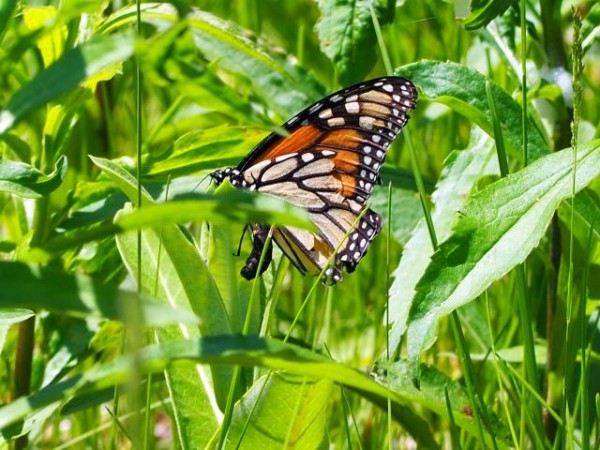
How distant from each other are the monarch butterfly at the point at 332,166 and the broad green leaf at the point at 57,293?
132cm

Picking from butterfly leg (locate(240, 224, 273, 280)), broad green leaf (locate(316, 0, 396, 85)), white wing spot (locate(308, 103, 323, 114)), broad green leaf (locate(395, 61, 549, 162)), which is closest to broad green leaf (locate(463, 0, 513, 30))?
broad green leaf (locate(395, 61, 549, 162))

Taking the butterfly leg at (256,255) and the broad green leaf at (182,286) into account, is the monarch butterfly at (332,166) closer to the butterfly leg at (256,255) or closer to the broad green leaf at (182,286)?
the butterfly leg at (256,255)

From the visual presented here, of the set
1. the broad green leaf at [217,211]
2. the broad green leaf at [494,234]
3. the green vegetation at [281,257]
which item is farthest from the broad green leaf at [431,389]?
the broad green leaf at [217,211]

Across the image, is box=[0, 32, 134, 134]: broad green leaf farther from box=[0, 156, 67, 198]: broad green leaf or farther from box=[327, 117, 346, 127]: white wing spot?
box=[327, 117, 346, 127]: white wing spot

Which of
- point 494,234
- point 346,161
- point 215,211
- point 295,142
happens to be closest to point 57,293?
point 215,211

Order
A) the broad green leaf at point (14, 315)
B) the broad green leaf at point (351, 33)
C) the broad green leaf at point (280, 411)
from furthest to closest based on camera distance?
1. the broad green leaf at point (351, 33)
2. the broad green leaf at point (14, 315)
3. the broad green leaf at point (280, 411)

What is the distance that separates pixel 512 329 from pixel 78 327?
106cm

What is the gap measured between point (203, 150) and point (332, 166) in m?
0.51

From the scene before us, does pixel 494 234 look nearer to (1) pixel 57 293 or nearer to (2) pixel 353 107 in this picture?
(2) pixel 353 107

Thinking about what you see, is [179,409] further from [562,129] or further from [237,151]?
[562,129]

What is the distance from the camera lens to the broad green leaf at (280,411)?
156 centimetres

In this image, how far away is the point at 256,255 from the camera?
2160mm

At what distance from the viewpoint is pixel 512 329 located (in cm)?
251

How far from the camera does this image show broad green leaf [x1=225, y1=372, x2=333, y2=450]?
5.12 feet
